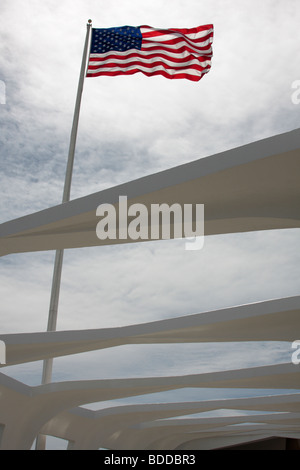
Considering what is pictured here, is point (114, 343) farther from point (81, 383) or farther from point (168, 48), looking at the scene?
point (168, 48)

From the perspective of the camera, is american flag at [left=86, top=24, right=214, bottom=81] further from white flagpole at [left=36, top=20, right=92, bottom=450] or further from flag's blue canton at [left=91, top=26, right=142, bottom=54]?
white flagpole at [left=36, top=20, right=92, bottom=450]

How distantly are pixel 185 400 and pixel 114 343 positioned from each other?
8.57m

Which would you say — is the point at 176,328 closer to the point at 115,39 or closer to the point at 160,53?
the point at 160,53

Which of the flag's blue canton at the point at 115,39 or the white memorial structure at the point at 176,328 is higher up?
the flag's blue canton at the point at 115,39

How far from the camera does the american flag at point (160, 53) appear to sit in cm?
1480

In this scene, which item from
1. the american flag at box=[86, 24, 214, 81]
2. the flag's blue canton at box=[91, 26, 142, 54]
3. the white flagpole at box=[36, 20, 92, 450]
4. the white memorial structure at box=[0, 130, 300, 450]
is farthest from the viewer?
the flag's blue canton at box=[91, 26, 142, 54]

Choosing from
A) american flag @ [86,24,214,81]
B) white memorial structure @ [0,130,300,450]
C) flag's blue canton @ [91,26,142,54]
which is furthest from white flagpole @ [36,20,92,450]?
american flag @ [86,24,214,81]

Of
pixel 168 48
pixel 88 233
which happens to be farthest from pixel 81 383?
pixel 168 48

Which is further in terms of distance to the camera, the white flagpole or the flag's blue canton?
the flag's blue canton

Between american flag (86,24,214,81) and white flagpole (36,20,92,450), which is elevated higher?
american flag (86,24,214,81)

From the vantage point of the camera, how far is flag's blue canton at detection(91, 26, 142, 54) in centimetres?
1512

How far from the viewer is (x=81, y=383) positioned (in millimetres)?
16547

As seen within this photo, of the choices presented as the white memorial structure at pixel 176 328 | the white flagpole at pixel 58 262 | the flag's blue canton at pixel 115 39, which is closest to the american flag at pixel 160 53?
the flag's blue canton at pixel 115 39

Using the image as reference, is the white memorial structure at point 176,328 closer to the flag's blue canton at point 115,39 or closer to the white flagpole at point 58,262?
the white flagpole at point 58,262
